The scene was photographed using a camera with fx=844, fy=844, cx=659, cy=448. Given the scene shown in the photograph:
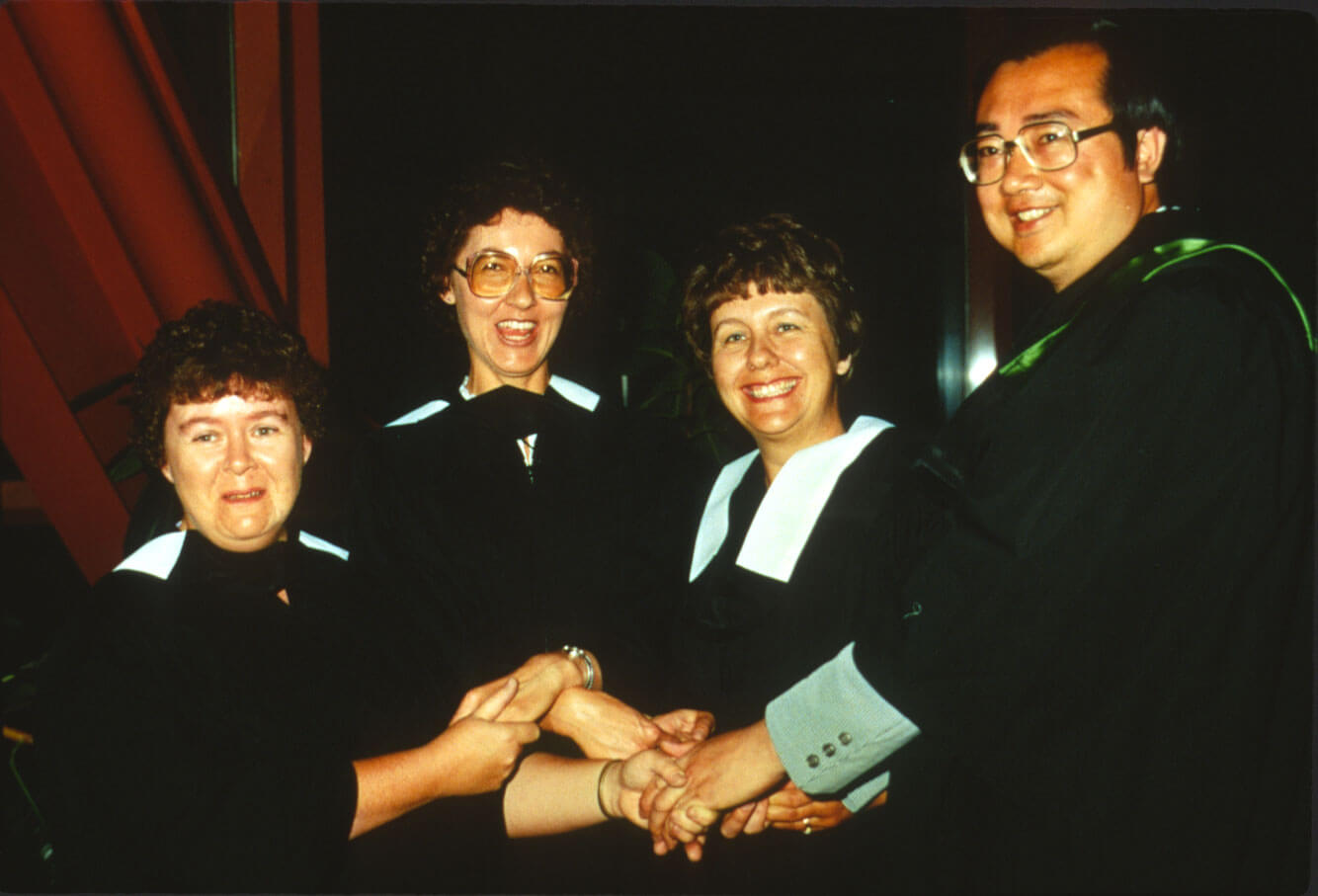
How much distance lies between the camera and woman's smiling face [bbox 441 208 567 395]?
2.06 metres

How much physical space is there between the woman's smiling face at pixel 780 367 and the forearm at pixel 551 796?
2.90 feet

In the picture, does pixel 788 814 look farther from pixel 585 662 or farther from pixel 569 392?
pixel 569 392

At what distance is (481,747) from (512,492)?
0.59 meters

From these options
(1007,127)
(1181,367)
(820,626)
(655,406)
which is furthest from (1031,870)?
(655,406)

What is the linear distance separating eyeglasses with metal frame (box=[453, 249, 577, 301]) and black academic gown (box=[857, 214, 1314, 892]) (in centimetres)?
109

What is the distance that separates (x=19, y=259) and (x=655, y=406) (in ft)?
6.08

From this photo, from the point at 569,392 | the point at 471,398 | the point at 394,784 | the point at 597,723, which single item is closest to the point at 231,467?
the point at 471,398

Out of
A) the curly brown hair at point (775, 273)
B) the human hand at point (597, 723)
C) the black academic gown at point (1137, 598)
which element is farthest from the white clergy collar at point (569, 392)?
the black academic gown at point (1137, 598)

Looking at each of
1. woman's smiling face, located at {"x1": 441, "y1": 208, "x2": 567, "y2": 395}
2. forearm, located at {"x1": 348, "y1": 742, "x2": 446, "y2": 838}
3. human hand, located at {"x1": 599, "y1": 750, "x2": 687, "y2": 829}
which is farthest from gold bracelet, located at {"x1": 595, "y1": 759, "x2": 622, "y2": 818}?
woman's smiling face, located at {"x1": 441, "y1": 208, "x2": 567, "y2": 395}

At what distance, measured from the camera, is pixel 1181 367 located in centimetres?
132

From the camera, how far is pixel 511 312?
2.05m

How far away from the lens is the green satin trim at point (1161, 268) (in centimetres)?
135

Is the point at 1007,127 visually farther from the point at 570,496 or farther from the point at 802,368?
the point at 570,496

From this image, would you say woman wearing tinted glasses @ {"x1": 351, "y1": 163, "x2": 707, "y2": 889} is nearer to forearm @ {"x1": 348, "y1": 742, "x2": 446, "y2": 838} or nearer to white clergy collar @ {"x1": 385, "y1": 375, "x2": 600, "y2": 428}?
white clergy collar @ {"x1": 385, "y1": 375, "x2": 600, "y2": 428}
